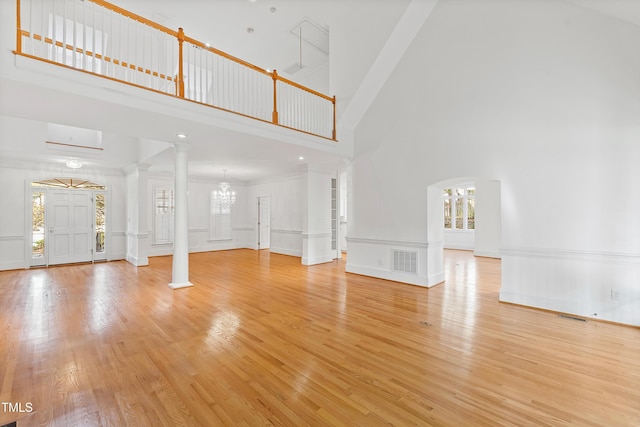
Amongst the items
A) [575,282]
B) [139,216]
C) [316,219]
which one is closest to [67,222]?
[139,216]

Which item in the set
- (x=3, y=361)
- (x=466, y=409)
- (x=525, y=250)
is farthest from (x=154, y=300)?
(x=525, y=250)

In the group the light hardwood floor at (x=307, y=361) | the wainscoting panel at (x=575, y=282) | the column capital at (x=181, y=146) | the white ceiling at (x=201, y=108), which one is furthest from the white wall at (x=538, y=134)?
the column capital at (x=181, y=146)

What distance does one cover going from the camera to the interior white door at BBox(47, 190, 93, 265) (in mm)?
7984

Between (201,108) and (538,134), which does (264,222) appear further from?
(538,134)

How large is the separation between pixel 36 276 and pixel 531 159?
10433mm

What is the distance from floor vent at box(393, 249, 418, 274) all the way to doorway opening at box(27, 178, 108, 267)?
8.61 m

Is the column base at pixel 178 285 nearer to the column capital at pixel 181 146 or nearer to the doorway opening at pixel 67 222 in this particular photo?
the column capital at pixel 181 146

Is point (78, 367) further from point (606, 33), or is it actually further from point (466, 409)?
point (606, 33)

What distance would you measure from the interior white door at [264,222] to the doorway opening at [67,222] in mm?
5103

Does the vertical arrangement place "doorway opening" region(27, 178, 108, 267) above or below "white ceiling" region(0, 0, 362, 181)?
below

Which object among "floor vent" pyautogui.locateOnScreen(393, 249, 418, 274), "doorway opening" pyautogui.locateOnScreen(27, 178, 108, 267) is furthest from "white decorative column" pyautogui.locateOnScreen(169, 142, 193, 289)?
"doorway opening" pyautogui.locateOnScreen(27, 178, 108, 267)

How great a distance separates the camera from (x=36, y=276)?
21.8 feet

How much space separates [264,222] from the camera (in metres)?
11.9

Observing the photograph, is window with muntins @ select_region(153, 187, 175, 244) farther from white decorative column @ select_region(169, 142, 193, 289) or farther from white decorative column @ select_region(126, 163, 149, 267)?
white decorative column @ select_region(169, 142, 193, 289)
